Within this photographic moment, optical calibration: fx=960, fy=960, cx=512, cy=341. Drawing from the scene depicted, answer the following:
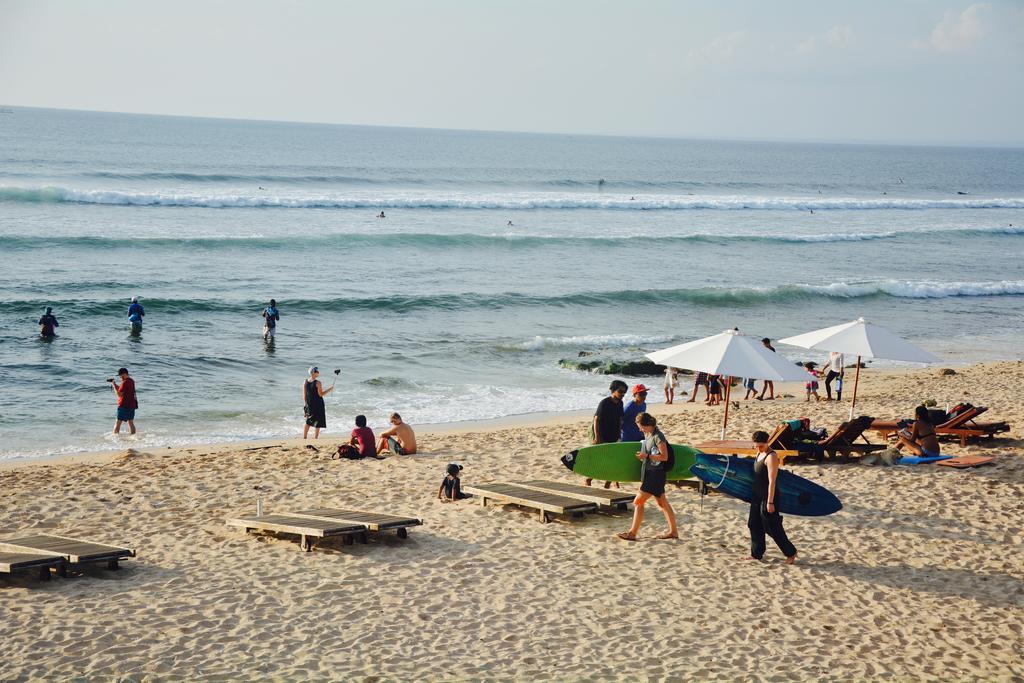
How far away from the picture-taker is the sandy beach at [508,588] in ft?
23.0

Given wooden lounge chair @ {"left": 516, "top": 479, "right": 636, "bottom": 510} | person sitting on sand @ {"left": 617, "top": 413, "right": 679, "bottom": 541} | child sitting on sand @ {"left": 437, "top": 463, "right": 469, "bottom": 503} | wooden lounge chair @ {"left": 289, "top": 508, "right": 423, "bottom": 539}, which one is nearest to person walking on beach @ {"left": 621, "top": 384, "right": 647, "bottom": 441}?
wooden lounge chair @ {"left": 516, "top": 479, "right": 636, "bottom": 510}

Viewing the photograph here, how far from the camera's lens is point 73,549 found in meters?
8.52

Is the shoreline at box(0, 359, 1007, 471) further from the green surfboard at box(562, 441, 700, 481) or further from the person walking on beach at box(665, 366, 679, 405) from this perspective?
the green surfboard at box(562, 441, 700, 481)

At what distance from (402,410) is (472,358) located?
4.92 meters

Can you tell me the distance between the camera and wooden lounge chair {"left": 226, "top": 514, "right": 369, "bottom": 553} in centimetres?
918

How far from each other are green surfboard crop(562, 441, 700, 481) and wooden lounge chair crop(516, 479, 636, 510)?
0.56ft

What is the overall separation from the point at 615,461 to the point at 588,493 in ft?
1.60

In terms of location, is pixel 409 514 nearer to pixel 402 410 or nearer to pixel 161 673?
pixel 161 673

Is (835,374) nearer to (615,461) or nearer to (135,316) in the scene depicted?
(615,461)

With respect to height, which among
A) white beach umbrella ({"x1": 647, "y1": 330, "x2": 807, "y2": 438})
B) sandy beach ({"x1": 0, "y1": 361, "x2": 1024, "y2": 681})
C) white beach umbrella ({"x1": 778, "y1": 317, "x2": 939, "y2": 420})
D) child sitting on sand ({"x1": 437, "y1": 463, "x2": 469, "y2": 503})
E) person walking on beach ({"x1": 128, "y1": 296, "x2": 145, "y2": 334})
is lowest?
sandy beach ({"x1": 0, "y1": 361, "x2": 1024, "y2": 681})

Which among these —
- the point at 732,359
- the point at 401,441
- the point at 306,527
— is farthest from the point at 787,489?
the point at 401,441

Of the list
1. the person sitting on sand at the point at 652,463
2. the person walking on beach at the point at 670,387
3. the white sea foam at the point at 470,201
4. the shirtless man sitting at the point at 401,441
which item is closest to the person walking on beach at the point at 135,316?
the shirtless man sitting at the point at 401,441

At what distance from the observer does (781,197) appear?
7588 cm

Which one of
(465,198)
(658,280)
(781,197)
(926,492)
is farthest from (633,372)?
(781,197)
